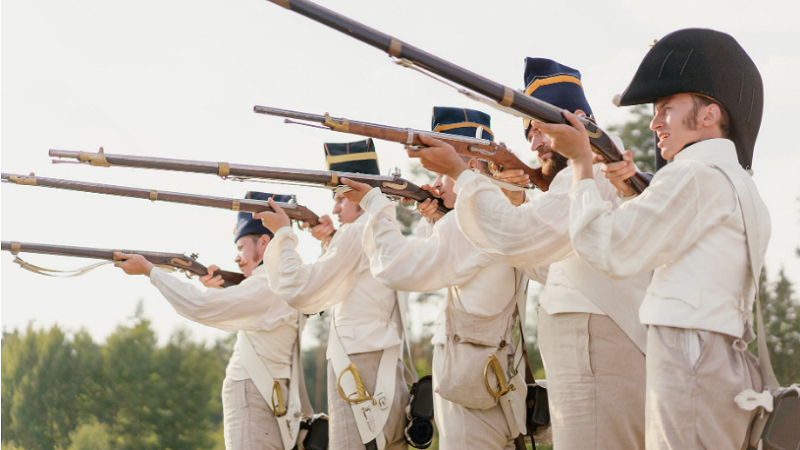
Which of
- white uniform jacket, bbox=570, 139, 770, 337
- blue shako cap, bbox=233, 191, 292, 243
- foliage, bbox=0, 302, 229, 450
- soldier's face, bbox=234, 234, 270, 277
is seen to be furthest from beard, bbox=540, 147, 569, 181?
foliage, bbox=0, 302, 229, 450

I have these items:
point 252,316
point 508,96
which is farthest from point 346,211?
point 508,96

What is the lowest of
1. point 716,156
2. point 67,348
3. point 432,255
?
point 67,348

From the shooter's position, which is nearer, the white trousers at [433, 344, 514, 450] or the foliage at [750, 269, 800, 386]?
the white trousers at [433, 344, 514, 450]

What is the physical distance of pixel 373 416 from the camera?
6.49 meters

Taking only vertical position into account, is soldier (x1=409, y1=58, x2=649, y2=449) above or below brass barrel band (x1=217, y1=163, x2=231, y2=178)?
below

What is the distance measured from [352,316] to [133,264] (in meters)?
2.73

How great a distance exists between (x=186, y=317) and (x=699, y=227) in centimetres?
552

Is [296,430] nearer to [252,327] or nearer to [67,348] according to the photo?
[252,327]

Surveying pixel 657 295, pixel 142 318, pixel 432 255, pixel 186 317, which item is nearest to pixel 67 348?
pixel 142 318

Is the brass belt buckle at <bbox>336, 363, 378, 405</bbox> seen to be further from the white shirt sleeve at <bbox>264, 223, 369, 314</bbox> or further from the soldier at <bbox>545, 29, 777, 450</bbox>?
the soldier at <bbox>545, 29, 777, 450</bbox>

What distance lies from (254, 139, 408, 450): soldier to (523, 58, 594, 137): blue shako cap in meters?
1.77

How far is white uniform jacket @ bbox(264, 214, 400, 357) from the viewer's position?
269 inches

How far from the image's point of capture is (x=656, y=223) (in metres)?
3.49

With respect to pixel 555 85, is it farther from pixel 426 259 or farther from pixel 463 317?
pixel 463 317
